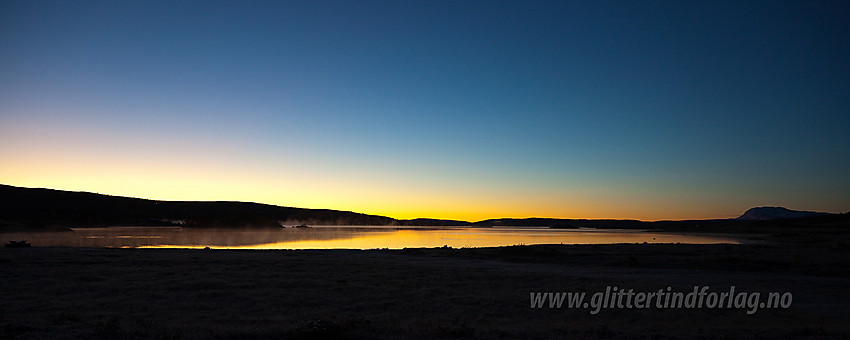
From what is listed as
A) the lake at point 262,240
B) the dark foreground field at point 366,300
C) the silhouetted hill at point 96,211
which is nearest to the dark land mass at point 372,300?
the dark foreground field at point 366,300

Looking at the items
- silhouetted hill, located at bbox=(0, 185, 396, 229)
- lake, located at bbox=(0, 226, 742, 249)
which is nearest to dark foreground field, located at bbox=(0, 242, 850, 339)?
lake, located at bbox=(0, 226, 742, 249)

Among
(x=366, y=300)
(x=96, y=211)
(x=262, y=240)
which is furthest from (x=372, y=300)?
(x=96, y=211)

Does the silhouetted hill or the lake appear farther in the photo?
Result: the silhouetted hill

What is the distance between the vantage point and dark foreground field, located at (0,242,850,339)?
10.6 m

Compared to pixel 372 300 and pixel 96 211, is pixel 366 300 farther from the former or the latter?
pixel 96 211

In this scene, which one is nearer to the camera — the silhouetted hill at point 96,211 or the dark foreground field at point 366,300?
the dark foreground field at point 366,300

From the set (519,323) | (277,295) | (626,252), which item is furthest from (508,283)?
(626,252)

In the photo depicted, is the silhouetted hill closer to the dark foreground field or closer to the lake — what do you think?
→ the lake

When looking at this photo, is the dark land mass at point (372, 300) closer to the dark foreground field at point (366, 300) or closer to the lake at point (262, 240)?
the dark foreground field at point (366, 300)

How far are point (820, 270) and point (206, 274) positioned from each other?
29.2 meters

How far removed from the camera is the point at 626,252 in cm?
3406

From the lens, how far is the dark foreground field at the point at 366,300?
10641mm

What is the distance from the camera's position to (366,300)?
596 inches

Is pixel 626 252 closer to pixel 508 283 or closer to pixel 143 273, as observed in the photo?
pixel 508 283
